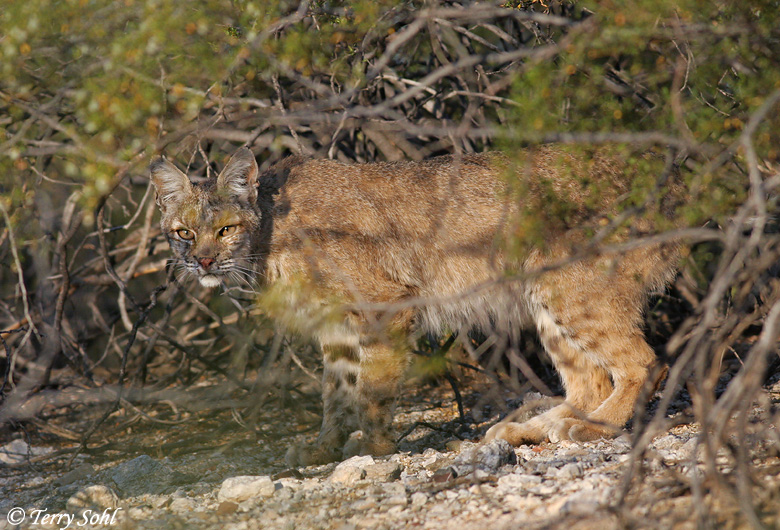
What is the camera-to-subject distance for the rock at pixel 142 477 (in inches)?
151

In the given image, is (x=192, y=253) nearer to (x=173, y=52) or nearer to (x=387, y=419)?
(x=173, y=52)

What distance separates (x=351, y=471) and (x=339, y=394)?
1135 mm

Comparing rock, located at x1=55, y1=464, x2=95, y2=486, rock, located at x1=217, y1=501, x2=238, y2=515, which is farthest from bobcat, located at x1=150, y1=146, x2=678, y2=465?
rock, located at x1=55, y1=464, x2=95, y2=486

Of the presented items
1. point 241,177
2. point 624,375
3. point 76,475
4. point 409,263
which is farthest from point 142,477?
point 624,375

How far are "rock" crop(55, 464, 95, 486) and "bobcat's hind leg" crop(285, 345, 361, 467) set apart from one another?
135 centimetres

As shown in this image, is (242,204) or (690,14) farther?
(242,204)

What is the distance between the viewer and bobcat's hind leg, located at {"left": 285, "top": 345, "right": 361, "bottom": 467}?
14.8 feet

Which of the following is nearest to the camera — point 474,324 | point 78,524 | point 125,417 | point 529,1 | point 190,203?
point 78,524

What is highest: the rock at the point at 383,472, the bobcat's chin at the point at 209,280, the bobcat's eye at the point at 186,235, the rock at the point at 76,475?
the bobcat's eye at the point at 186,235

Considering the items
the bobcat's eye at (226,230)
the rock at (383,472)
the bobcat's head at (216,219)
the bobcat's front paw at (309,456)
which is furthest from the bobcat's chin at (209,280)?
the rock at (383,472)

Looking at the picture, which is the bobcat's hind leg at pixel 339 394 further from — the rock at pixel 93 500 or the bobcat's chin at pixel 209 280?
the rock at pixel 93 500

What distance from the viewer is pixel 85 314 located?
264 inches

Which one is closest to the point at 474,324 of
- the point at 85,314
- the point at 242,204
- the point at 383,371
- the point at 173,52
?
the point at 383,371

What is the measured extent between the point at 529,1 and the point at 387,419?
8.37 ft
